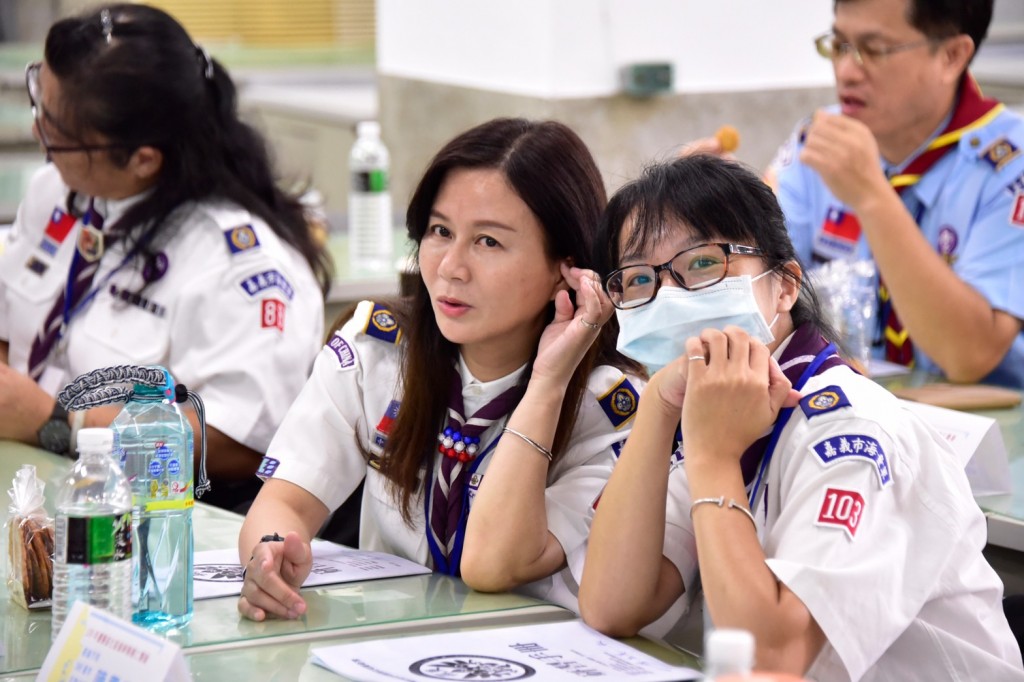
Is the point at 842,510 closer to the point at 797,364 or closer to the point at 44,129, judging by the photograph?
the point at 797,364

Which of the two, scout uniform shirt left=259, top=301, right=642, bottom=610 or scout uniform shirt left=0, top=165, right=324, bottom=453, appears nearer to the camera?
scout uniform shirt left=259, top=301, right=642, bottom=610

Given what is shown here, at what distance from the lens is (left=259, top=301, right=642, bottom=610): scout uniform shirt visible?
194 centimetres

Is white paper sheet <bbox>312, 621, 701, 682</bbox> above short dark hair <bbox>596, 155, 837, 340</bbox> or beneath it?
beneath

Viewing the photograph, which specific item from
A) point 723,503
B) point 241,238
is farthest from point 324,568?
point 241,238

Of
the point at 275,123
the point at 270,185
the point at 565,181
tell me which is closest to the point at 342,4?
the point at 275,123

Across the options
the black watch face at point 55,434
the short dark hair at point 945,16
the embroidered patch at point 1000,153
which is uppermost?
the short dark hair at point 945,16

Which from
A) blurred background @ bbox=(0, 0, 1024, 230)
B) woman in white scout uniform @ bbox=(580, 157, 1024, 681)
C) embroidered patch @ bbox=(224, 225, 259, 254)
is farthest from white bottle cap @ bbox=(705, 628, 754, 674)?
blurred background @ bbox=(0, 0, 1024, 230)

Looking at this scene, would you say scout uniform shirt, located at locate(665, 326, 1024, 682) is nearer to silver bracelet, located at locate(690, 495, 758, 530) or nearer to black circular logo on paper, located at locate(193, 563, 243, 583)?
silver bracelet, located at locate(690, 495, 758, 530)

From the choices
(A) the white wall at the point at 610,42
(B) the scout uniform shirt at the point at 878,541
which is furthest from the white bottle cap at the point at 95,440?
(A) the white wall at the point at 610,42

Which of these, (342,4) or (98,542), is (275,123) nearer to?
(342,4)

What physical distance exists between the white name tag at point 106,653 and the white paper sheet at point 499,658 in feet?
0.73

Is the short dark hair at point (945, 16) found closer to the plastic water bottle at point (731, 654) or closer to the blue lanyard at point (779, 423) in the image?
the blue lanyard at point (779, 423)

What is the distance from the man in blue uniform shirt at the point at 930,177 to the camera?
9.06ft

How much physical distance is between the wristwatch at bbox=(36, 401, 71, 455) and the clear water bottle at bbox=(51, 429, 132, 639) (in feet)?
3.52
